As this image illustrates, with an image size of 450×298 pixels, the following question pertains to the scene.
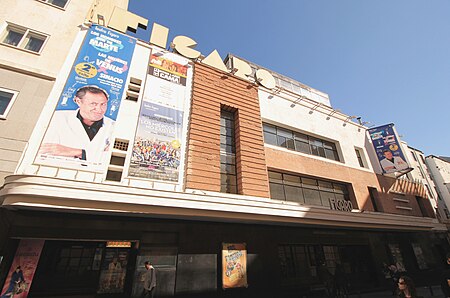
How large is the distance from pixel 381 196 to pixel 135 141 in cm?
1921

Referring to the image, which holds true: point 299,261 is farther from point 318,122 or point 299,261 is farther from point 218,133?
point 318,122

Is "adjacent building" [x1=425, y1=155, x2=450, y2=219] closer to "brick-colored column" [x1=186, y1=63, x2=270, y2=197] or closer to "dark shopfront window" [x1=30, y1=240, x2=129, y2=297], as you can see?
"brick-colored column" [x1=186, y1=63, x2=270, y2=197]

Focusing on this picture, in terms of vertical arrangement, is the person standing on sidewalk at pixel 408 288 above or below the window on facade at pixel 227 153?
below

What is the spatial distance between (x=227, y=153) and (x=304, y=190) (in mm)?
6056

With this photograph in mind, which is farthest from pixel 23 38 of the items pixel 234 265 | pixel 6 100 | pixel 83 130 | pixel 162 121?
pixel 234 265

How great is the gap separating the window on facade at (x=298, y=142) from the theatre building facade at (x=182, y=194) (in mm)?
119

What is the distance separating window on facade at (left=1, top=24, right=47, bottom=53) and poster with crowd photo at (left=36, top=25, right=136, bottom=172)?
7.08 feet

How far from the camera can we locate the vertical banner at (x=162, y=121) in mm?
9789

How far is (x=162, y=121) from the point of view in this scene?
1102 centimetres

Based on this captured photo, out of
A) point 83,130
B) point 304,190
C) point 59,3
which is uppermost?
point 59,3

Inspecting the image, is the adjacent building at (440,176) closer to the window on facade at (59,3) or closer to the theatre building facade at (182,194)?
the theatre building facade at (182,194)

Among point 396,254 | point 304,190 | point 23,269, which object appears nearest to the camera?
point 23,269

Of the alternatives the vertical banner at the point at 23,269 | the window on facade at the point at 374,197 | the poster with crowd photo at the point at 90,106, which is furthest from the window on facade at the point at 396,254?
the vertical banner at the point at 23,269

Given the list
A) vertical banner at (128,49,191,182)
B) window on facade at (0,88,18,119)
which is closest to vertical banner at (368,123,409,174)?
vertical banner at (128,49,191,182)
